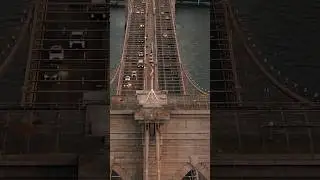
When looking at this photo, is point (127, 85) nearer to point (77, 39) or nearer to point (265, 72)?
point (265, 72)

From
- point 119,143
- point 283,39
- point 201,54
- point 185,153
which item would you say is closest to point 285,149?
point 185,153

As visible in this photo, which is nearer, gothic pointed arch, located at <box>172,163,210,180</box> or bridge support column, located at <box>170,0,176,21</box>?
gothic pointed arch, located at <box>172,163,210,180</box>

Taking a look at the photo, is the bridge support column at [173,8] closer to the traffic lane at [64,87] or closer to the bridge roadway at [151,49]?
the bridge roadway at [151,49]

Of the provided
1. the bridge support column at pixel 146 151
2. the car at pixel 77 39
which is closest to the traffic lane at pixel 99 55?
the car at pixel 77 39

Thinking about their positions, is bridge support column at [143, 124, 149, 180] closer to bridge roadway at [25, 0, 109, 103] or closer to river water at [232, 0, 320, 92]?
bridge roadway at [25, 0, 109, 103]

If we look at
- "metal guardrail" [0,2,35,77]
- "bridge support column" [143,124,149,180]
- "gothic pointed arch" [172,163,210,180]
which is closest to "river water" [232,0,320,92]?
"gothic pointed arch" [172,163,210,180]

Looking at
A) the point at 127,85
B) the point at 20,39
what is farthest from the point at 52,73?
the point at 127,85

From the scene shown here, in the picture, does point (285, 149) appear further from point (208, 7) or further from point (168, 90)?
point (208, 7)
